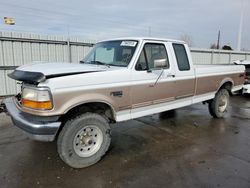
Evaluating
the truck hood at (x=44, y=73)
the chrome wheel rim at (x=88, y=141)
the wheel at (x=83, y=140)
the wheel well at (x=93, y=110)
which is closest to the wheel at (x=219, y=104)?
the wheel well at (x=93, y=110)

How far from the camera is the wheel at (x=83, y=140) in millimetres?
3400

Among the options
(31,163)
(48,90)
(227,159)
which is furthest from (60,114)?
(227,159)

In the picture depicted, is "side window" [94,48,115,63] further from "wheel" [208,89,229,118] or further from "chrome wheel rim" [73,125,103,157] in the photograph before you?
"wheel" [208,89,229,118]

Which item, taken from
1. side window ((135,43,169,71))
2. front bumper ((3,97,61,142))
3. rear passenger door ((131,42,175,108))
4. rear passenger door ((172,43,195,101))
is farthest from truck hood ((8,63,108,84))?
rear passenger door ((172,43,195,101))

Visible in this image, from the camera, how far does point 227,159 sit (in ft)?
13.1

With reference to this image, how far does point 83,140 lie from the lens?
3.65 meters

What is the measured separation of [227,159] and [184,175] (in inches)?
44.3

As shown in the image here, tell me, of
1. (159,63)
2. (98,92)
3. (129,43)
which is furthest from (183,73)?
(98,92)

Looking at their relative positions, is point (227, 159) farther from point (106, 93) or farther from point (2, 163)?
point (2, 163)

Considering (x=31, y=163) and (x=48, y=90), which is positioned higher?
(x=48, y=90)

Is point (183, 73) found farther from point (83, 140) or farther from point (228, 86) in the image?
point (83, 140)

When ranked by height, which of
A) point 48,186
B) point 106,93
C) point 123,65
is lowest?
point 48,186

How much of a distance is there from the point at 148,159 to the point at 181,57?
2595 mm

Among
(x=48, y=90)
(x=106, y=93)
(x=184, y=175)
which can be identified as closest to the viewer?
(x=48, y=90)
